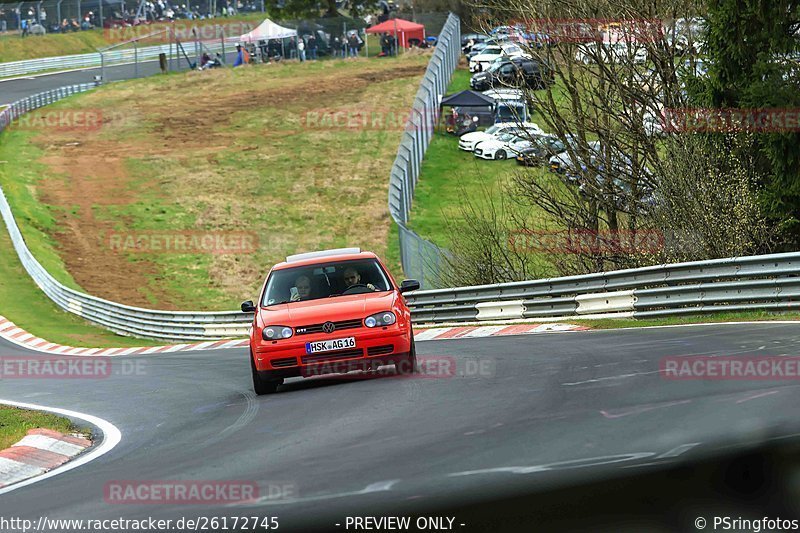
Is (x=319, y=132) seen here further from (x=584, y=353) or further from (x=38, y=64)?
(x=584, y=353)

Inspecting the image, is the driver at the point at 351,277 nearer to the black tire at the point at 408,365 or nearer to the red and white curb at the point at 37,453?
the black tire at the point at 408,365

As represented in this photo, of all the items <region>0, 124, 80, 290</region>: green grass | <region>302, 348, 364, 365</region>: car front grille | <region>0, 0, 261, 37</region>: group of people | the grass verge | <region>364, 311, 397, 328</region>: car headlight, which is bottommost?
the grass verge

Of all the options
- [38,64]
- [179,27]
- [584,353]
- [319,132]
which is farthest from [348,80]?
[584,353]

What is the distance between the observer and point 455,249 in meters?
25.5

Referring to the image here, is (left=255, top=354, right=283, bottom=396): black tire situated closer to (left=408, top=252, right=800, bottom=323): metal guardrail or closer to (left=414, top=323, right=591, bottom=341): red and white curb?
(left=414, top=323, right=591, bottom=341): red and white curb

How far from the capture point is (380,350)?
A: 1184 centimetres

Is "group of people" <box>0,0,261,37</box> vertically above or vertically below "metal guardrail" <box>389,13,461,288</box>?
above

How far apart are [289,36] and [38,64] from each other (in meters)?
18.4

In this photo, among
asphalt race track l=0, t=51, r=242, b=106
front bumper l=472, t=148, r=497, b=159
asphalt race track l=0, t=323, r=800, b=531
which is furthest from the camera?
asphalt race track l=0, t=51, r=242, b=106

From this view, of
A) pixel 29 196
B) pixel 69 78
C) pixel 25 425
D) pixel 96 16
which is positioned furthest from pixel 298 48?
pixel 25 425

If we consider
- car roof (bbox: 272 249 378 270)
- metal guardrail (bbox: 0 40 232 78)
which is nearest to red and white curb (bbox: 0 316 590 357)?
car roof (bbox: 272 249 378 270)

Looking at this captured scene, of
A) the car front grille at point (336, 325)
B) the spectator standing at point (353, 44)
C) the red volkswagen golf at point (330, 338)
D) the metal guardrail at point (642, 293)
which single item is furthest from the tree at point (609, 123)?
the spectator standing at point (353, 44)

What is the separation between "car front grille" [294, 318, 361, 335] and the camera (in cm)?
1183

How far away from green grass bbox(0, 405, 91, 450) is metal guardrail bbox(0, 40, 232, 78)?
212ft
